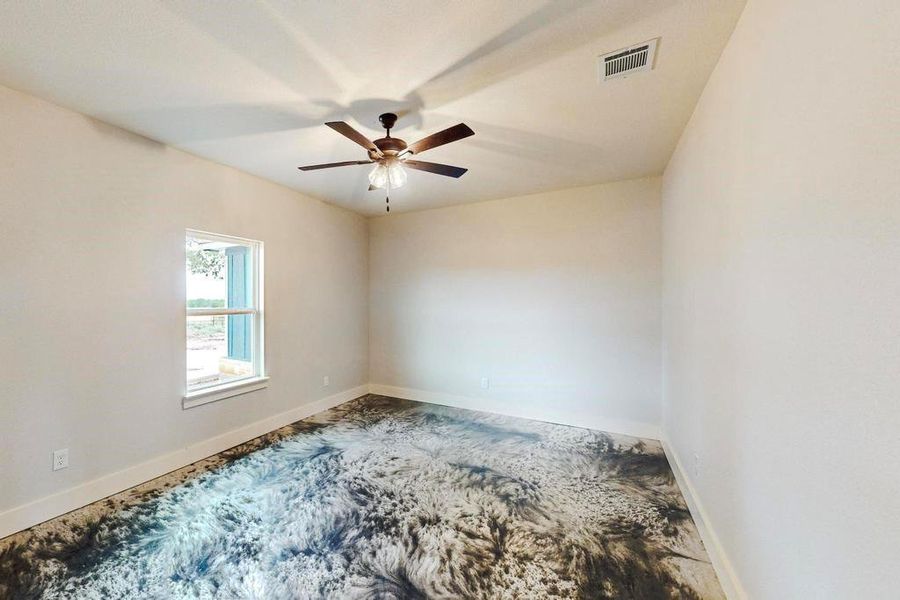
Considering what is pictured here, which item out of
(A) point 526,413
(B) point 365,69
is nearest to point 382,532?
(A) point 526,413

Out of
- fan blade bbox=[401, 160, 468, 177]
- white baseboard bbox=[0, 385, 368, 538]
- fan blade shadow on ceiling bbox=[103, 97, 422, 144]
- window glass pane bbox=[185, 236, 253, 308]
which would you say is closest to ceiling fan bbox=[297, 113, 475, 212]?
fan blade bbox=[401, 160, 468, 177]

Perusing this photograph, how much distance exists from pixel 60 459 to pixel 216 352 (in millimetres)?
1292

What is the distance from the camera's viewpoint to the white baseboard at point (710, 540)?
1.60 meters

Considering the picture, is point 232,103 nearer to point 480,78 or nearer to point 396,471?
point 480,78

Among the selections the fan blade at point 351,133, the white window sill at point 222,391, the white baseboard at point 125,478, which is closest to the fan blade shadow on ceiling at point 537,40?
the fan blade at point 351,133

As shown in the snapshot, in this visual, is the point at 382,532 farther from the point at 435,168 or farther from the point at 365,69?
the point at 365,69

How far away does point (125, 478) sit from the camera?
8.45 ft

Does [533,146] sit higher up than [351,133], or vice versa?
[533,146]

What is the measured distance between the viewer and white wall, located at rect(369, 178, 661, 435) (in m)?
3.67

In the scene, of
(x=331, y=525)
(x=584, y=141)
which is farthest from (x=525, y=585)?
(x=584, y=141)

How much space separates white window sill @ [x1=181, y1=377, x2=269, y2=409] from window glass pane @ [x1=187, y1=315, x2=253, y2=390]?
13cm

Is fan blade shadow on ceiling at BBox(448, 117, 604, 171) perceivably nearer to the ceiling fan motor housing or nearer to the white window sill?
the ceiling fan motor housing

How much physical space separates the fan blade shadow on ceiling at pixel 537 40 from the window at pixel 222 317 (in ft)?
8.28

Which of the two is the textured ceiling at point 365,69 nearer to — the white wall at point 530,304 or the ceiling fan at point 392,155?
the ceiling fan at point 392,155
